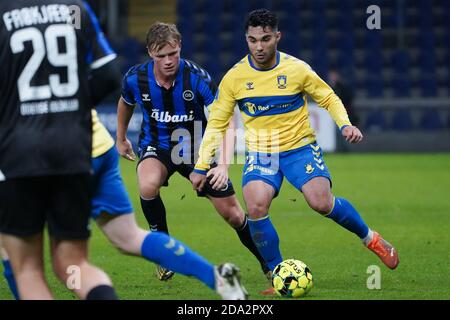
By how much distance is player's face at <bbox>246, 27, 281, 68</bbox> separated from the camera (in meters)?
6.73

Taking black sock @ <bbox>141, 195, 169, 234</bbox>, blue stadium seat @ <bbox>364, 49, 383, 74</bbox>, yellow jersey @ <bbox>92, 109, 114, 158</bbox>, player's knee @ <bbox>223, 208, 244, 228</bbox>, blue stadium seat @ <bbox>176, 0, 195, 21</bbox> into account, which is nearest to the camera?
yellow jersey @ <bbox>92, 109, 114, 158</bbox>

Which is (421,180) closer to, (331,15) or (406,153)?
(406,153)

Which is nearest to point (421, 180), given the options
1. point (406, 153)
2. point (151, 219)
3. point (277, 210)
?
point (277, 210)

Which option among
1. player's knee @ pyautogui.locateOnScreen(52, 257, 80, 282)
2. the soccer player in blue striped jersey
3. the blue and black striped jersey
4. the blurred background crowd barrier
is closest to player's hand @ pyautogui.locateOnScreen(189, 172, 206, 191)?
the soccer player in blue striped jersey

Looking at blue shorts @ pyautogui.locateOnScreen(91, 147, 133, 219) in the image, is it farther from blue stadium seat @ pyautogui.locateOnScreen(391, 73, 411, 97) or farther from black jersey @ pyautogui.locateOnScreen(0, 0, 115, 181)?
blue stadium seat @ pyautogui.locateOnScreen(391, 73, 411, 97)

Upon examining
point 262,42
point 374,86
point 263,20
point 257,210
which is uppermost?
point 263,20

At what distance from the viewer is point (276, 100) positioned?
22.7ft

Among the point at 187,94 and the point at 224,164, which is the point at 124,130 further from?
the point at 224,164

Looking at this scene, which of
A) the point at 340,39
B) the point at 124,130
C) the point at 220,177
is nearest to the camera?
the point at 220,177

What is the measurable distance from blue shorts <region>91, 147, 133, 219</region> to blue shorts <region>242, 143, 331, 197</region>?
6.56ft

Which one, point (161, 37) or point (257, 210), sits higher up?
point (161, 37)

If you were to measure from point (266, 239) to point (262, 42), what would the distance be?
136cm

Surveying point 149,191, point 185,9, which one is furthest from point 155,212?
point 185,9

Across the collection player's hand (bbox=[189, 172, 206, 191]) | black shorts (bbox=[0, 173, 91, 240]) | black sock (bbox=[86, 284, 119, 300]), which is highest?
black shorts (bbox=[0, 173, 91, 240])
